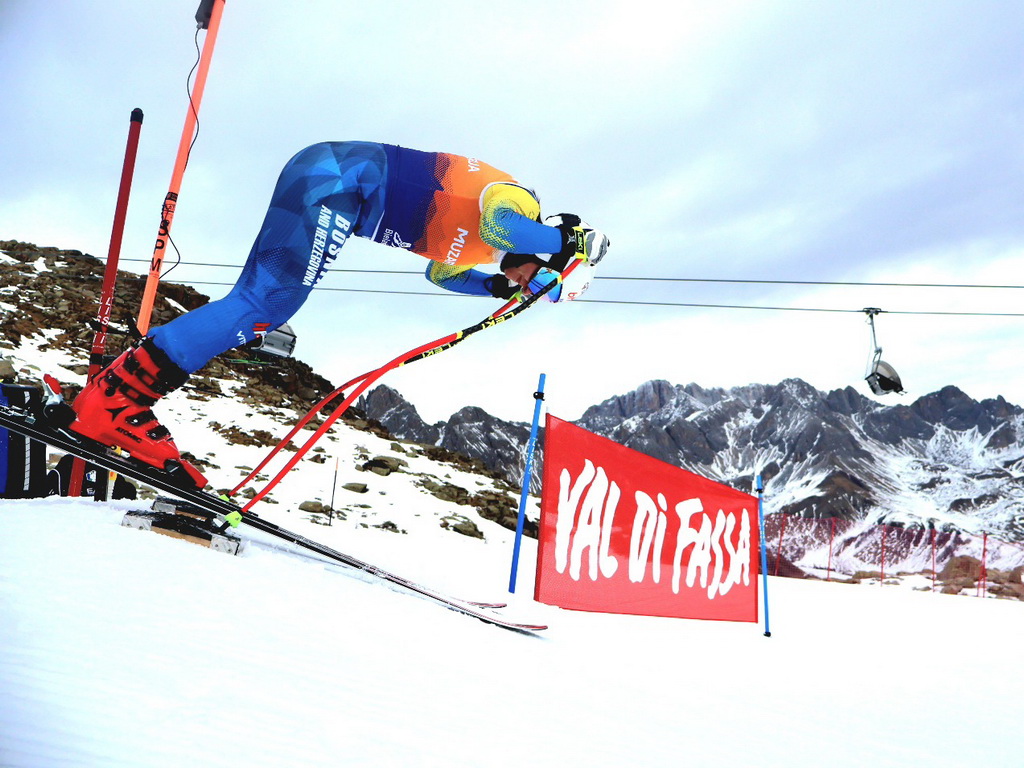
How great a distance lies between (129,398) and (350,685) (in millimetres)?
1507

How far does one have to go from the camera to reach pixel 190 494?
2525 mm

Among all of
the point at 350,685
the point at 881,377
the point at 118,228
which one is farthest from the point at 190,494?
the point at 881,377

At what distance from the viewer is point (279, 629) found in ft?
5.71

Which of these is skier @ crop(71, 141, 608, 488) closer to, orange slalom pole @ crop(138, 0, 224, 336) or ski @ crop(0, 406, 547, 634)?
ski @ crop(0, 406, 547, 634)

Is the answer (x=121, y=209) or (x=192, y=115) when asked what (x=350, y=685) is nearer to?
(x=192, y=115)

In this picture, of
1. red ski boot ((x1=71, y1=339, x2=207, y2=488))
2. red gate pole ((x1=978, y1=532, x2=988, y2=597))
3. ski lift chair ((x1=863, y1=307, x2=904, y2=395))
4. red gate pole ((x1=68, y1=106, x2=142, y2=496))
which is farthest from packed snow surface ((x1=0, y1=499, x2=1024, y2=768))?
red gate pole ((x1=978, y1=532, x2=988, y2=597))

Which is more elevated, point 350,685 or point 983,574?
point 350,685

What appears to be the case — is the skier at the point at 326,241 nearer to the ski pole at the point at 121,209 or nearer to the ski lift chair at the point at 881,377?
the ski pole at the point at 121,209

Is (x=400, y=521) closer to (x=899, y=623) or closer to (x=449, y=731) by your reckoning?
(x=899, y=623)

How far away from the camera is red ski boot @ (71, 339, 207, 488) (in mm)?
2367

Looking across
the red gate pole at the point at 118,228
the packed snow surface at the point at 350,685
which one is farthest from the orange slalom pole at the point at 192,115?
the packed snow surface at the point at 350,685

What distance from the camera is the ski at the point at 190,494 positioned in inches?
93.1

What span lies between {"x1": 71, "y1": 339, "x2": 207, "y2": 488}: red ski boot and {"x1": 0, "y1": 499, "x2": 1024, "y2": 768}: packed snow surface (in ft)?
0.98

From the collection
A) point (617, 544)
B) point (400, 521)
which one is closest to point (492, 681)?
point (617, 544)
